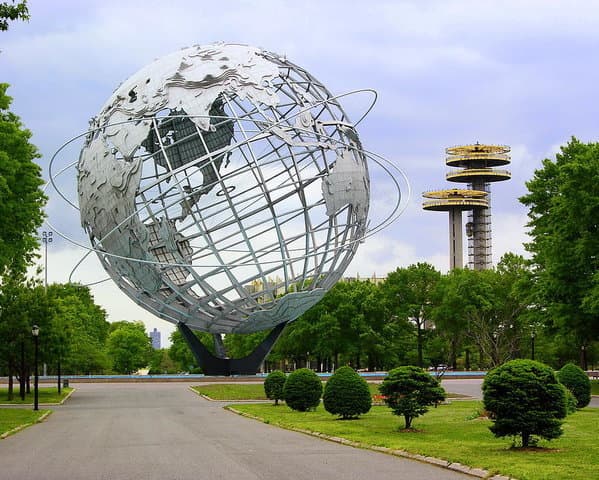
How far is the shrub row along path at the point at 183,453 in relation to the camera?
1379 centimetres

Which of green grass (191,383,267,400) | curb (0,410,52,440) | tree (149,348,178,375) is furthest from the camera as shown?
tree (149,348,178,375)

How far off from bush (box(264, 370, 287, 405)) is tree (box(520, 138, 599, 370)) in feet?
41.7

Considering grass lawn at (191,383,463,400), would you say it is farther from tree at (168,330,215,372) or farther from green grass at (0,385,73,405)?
tree at (168,330,215,372)

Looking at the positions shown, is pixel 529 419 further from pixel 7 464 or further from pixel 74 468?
pixel 7 464

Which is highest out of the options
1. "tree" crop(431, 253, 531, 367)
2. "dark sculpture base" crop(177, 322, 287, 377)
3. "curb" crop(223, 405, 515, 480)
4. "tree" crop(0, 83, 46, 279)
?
"tree" crop(0, 83, 46, 279)

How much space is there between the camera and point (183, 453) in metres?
16.8

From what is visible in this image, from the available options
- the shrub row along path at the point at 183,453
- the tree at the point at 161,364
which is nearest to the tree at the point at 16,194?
the shrub row along path at the point at 183,453

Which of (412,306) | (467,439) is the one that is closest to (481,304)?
(412,306)

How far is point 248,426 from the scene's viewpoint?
23.6 m

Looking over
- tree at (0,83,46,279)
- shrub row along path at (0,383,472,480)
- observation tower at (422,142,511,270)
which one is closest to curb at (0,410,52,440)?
shrub row along path at (0,383,472,480)

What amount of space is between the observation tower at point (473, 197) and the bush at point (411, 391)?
88185 mm

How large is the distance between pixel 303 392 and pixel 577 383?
325 inches

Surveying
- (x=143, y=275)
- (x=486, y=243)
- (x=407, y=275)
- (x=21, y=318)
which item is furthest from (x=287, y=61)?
(x=486, y=243)

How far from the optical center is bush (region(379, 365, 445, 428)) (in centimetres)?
2089
